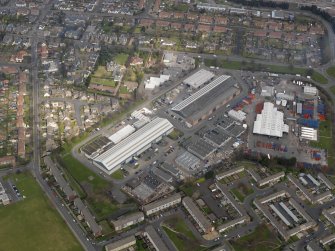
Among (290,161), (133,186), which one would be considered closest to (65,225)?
(133,186)

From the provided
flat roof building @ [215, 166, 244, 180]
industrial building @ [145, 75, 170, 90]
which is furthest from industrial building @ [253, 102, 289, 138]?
industrial building @ [145, 75, 170, 90]

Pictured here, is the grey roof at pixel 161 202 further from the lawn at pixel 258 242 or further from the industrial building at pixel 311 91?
the industrial building at pixel 311 91

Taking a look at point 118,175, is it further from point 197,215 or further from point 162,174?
point 197,215

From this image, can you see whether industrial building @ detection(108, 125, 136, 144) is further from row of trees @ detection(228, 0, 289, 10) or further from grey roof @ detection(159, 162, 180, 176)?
row of trees @ detection(228, 0, 289, 10)

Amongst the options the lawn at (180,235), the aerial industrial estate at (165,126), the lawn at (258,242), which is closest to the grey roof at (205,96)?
the aerial industrial estate at (165,126)

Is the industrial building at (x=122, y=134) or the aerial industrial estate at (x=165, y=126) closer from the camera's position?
the aerial industrial estate at (x=165, y=126)

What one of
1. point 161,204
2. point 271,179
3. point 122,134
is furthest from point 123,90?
point 271,179
